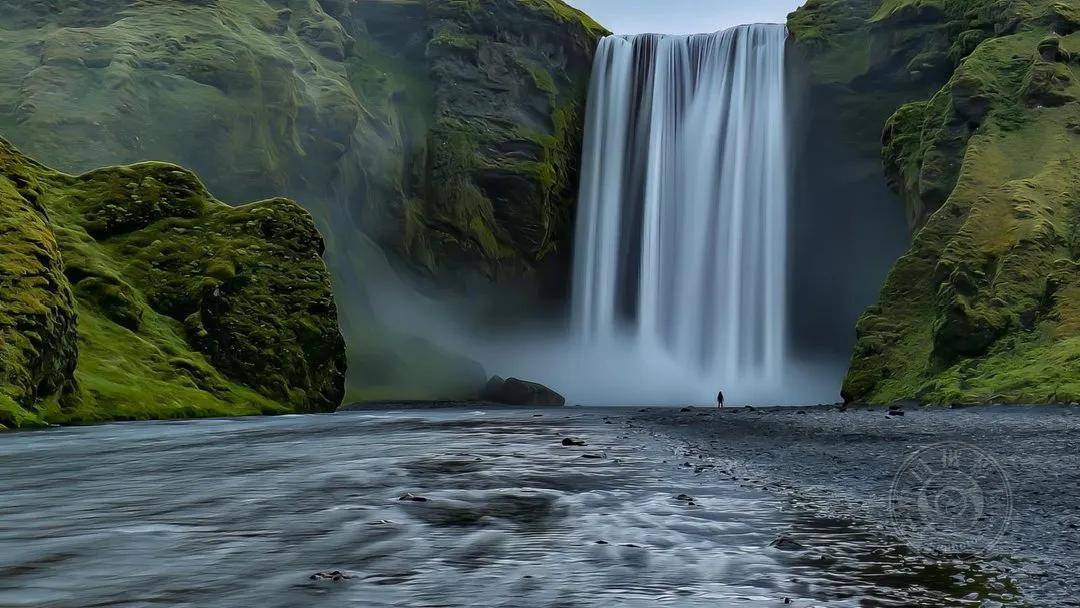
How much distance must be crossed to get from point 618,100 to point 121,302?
58154 millimetres

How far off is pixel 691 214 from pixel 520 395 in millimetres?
23411

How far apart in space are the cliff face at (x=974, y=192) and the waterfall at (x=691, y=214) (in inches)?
346

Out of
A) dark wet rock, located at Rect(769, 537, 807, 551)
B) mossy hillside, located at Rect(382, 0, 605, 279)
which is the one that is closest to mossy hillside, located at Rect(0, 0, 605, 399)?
mossy hillside, located at Rect(382, 0, 605, 279)

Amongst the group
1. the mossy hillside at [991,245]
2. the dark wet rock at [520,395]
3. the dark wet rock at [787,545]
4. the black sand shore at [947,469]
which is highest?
the mossy hillside at [991,245]

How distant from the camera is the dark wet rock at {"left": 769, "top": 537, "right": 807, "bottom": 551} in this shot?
10.1 metres

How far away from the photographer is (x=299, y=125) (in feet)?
319

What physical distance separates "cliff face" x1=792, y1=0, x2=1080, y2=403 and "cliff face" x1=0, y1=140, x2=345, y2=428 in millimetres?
37616

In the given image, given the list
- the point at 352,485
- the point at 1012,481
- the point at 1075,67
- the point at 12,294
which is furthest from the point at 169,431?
the point at 1075,67

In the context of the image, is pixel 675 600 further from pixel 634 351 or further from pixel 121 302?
pixel 634 351

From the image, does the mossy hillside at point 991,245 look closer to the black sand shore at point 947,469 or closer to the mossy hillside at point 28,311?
the black sand shore at point 947,469

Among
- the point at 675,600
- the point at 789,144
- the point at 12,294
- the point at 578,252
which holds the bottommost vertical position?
the point at 675,600

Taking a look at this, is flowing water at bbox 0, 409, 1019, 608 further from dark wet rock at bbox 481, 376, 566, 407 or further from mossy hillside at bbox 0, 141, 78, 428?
dark wet rock at bbox 481, 376, 566, 407

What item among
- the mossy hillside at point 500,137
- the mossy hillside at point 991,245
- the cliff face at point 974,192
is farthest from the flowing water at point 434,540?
the mossy hillside at point 500,137

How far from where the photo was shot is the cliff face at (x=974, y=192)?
57531mm
